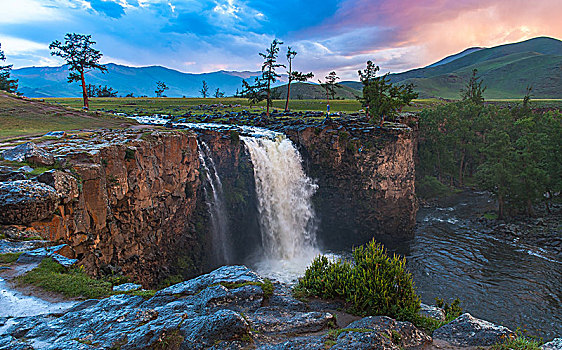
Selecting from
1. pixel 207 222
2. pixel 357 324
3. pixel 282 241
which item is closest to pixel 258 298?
pixel 357 324

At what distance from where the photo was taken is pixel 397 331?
24.0 feet

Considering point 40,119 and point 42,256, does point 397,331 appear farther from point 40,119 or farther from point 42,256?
point 40,119

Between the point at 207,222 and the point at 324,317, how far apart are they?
814 inches

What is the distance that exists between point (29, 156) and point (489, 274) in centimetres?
3167

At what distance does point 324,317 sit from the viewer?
7965 millimetres

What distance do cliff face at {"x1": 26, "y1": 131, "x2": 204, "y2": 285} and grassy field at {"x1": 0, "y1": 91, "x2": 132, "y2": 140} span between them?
6772 mm

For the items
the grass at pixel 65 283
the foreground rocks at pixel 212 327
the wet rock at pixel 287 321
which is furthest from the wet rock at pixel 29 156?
the wet rock at pixel 287 321

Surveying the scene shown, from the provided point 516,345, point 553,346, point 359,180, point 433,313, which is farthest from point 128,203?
point 359,180

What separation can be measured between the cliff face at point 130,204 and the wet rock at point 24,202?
497 mm

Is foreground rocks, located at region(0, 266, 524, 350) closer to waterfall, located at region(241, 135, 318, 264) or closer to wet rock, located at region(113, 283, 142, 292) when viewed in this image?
wet rock, located at region(113, 283, 142, 292)

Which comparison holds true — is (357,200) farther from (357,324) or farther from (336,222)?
(357,324)

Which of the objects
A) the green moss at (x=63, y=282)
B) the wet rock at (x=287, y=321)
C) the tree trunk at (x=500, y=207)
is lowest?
the tree trunk at (x=500, y=207)

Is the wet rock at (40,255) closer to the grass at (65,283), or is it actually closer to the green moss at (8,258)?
the green moss at (8,258)

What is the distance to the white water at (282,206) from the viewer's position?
2922 cm
